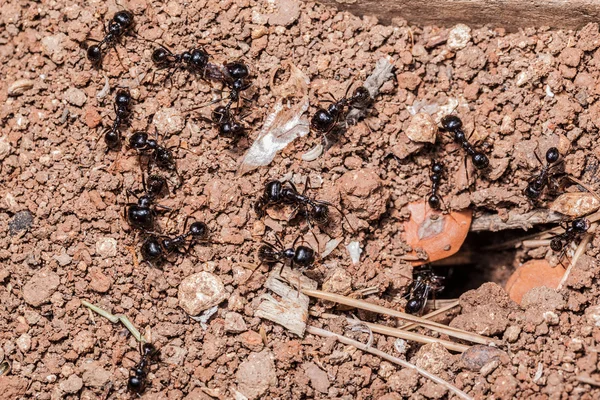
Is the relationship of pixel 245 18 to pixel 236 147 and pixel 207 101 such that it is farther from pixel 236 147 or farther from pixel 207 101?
pixel 236 147

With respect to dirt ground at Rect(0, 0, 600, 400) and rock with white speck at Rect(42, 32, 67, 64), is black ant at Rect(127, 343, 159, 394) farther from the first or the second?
rock with white speck at Rect(42, 32, 67, 64)

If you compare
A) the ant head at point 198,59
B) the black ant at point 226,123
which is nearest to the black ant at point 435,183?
the black ant at point 226,123

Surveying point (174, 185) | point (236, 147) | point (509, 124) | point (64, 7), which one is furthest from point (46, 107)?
point (509, 124)

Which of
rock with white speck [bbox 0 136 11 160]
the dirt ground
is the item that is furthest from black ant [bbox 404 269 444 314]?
rock with white speck [bbox 0 136 11 160]

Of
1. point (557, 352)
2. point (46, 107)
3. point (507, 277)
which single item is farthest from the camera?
point (507, 277)

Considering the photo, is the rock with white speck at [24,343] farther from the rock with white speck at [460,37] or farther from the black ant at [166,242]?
the rock with white speck at [460,37]

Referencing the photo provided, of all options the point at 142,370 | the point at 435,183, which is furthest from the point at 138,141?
the point at 435,183
